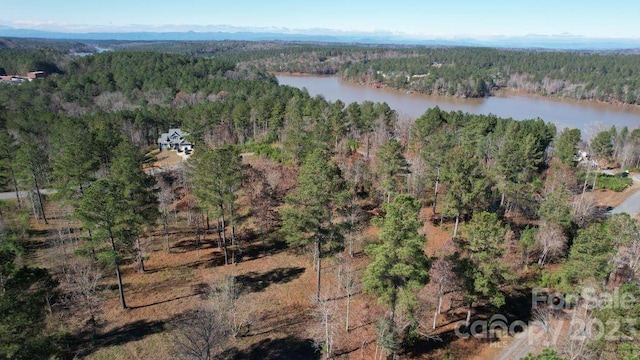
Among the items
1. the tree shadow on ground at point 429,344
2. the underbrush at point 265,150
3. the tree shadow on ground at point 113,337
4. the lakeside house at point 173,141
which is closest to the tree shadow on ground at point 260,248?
the tree shadow on ground at point 113,337

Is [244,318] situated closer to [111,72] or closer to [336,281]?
[336,281]

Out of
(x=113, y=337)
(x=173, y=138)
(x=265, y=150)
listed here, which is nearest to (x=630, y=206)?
(x=265, y=150)

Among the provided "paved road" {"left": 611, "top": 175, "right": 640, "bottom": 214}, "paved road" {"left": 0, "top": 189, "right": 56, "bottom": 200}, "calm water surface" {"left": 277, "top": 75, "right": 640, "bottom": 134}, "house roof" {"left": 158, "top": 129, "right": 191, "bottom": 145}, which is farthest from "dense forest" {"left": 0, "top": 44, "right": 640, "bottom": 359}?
"calm water surface" {"left": 277, "top": 75, "right": 640, "bottom": 134}

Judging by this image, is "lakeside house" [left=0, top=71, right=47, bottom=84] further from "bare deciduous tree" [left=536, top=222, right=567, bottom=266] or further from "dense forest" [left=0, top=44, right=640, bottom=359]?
"bare deciduous tree" [left=536, top=222, right=567, bottom=266]

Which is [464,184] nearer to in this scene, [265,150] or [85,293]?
[85,293]

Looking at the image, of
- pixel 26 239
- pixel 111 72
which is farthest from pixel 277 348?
pixel 111 72

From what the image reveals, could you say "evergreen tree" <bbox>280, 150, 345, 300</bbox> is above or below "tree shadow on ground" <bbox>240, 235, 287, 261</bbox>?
above

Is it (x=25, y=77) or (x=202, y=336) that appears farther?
(x=25, y=77)
